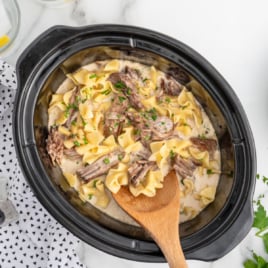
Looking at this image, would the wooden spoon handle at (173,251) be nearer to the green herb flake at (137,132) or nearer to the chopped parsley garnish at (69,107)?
the green herb flake at (137,132)

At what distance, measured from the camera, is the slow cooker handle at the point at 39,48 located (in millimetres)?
1981

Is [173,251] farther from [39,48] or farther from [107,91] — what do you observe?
[39,48]

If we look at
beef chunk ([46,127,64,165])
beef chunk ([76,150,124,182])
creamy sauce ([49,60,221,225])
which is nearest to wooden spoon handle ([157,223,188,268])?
creamy sauce ([49,60,221,225])

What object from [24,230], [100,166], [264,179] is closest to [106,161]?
[100,166]

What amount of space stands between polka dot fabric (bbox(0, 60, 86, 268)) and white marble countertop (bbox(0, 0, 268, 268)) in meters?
0.11

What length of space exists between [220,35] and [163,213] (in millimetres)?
677

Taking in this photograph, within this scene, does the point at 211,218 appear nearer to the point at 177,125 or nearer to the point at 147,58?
the point at 177,125

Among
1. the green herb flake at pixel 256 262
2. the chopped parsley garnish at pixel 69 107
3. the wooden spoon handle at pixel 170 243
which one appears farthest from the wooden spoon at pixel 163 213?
the green herb flake at pixel 256 262

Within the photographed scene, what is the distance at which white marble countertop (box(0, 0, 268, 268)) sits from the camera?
231 centimetres

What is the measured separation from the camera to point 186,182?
217 cm

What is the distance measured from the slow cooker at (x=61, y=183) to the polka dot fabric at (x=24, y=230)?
5.6 inches

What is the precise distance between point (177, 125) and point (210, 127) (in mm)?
109

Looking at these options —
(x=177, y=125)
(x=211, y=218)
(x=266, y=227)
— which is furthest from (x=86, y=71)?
(x=266, y=227)

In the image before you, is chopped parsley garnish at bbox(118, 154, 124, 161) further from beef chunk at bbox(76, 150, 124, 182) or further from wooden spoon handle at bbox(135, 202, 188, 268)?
wooden spoon handle at bbox(135, 202, 188, 268)
